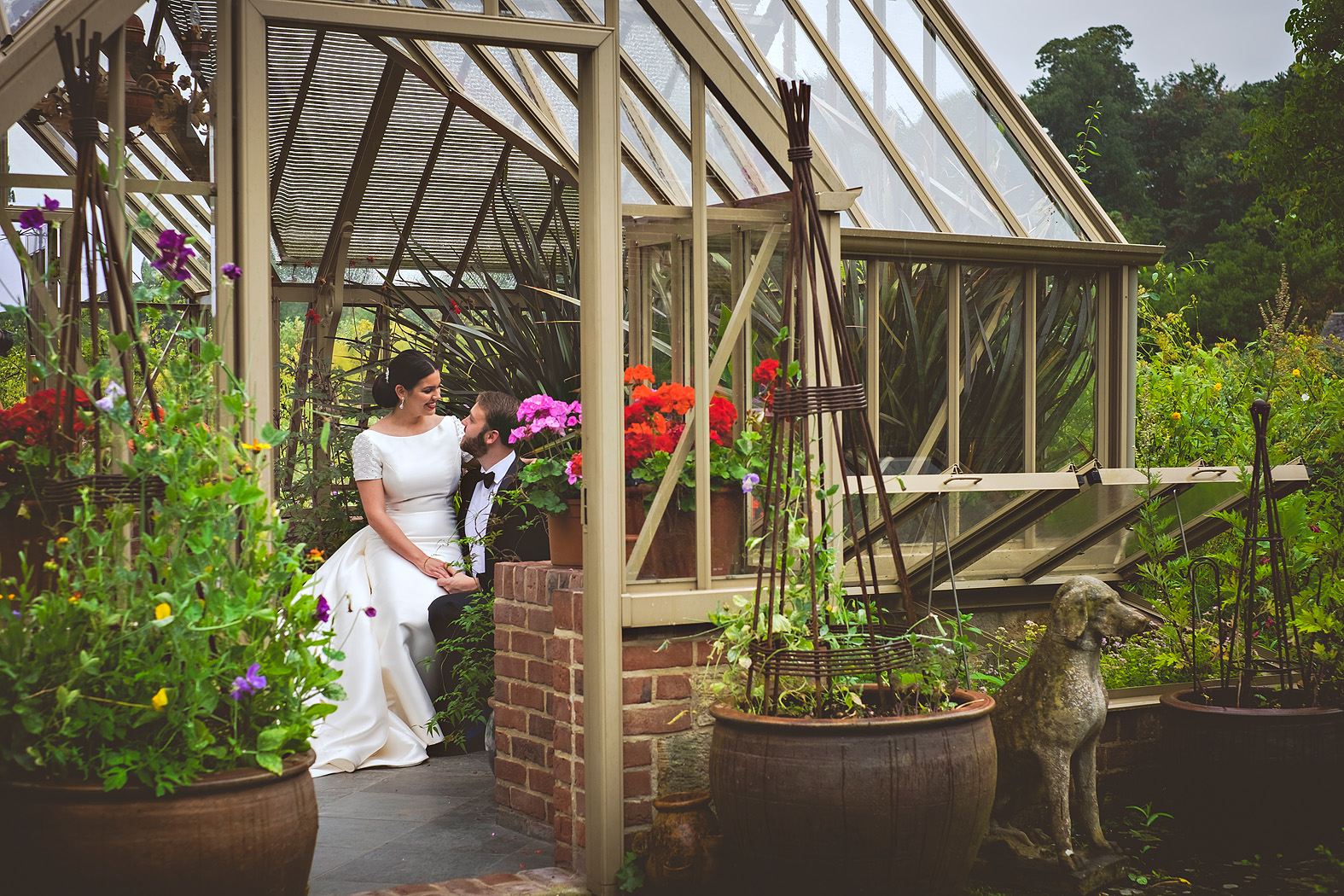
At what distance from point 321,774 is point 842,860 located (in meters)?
2.51

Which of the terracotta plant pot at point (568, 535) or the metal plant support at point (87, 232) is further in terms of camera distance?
the terracotta plant pot at point (568, 535)

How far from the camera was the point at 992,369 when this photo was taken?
14.6ft

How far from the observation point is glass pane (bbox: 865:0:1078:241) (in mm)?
4547

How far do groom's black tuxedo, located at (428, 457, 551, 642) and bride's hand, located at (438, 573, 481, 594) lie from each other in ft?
0.14

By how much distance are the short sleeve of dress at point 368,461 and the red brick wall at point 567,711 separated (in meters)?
1.38

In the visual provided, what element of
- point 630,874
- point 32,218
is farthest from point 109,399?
point 630,874

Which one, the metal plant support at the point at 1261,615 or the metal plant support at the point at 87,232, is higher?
the metal plant support at the point at 87,232

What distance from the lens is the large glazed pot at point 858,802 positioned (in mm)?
2457

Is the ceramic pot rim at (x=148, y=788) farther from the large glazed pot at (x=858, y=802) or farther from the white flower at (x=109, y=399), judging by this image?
Result: the large glazed pot at (x=858, y=802)

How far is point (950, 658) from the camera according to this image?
3.12 metres

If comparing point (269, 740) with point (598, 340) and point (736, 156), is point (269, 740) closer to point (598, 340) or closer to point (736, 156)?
point (598, 340)

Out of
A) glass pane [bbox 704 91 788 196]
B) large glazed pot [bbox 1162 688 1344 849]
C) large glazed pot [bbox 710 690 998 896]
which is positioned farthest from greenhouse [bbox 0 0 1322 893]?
large glazed pot [bbox 1162 688 1344 849]

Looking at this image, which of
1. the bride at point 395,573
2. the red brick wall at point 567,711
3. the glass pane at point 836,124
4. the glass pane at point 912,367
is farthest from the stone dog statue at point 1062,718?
the bride at point 395,573

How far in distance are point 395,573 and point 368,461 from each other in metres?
0.49
